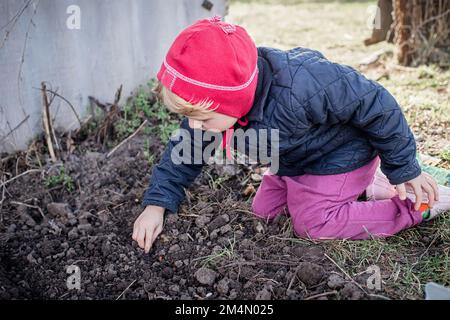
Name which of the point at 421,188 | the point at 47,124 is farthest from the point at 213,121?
the point at 47,124

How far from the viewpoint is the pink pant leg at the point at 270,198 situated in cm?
221

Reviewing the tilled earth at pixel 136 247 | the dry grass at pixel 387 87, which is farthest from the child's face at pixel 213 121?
the dry grass at pixel 387 87

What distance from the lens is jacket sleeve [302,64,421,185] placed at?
5.92ft

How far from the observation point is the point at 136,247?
6.73 ft

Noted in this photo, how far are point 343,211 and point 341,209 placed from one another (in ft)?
0.04

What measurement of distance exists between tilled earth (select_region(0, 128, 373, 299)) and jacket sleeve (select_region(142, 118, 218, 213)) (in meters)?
0.09

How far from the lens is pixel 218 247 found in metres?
1.98

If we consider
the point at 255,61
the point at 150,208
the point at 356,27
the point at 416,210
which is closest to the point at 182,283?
the point at 150,208

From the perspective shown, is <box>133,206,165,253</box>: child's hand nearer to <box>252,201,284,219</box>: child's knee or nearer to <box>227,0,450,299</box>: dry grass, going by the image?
<box>252,201,284,219</box>: child's knee

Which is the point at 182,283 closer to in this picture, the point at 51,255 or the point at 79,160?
the point at 51,255

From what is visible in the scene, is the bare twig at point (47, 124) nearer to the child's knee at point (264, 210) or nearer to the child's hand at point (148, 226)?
the child's hand at point (148, 226)

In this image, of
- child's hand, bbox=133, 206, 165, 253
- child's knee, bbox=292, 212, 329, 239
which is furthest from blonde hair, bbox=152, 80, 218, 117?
child's knee, bbox=292, 212, 329, 239

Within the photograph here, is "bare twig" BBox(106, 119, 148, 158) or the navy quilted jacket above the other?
the navy quilted jacket

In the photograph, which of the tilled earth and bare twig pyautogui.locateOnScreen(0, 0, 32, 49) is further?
bare twig pyautogui.locateOnScreen(0, 0, 32, 49)
